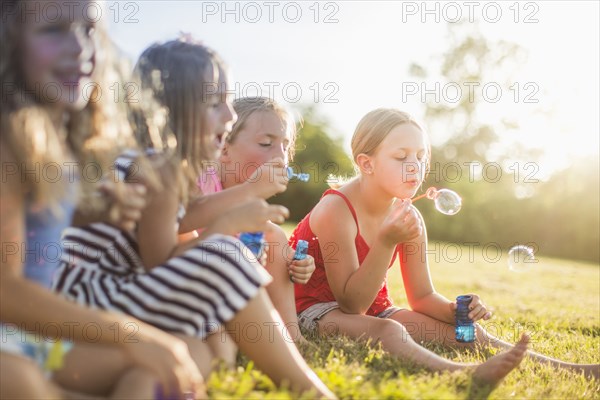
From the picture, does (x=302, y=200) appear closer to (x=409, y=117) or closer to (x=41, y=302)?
(x=409, y=117)

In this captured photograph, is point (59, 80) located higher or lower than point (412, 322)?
higher

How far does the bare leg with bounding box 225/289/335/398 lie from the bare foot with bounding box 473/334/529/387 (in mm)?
876

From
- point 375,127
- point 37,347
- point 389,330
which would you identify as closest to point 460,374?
point 389,330

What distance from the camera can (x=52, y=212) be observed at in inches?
79.8

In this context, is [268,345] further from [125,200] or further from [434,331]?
[434,331]

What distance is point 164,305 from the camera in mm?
1978

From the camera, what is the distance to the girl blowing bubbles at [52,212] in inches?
66.7

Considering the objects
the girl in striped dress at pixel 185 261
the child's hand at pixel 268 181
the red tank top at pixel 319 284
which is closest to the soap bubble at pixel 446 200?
the red tank top at pixel 319 284

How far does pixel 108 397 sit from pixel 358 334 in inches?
69.5

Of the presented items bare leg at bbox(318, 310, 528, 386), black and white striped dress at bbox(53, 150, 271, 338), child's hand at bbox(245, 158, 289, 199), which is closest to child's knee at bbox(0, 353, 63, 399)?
black and white striped dress at bbox(53, 150, 271, 338)

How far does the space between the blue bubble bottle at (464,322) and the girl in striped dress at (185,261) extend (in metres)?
1.46

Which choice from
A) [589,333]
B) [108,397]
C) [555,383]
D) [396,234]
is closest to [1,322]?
[108,397]

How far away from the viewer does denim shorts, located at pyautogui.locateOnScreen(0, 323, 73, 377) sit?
179cm

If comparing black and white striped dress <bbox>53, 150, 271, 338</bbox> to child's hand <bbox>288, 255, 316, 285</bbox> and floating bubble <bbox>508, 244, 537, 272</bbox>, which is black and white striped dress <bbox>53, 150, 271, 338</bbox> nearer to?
child's hand <bbox>288, 255, 316, 285</bbox>
